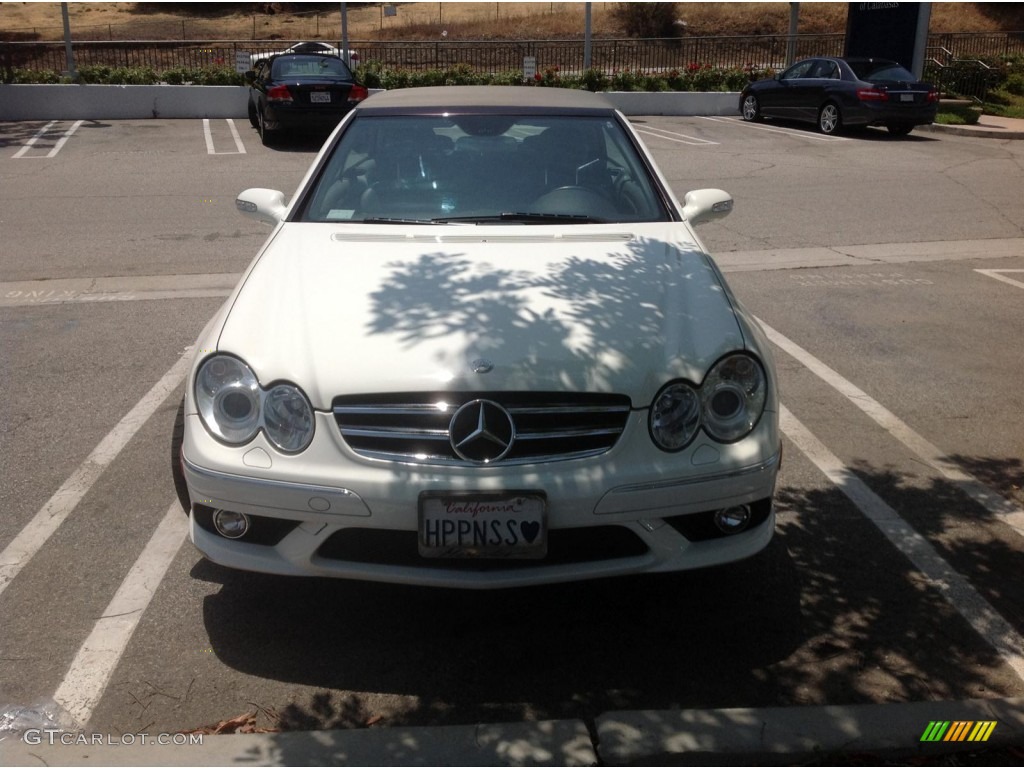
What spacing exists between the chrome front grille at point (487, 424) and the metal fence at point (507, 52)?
2491 centimetres

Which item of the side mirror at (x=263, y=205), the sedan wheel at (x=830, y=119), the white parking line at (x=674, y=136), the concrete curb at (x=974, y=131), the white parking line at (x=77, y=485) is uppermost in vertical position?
the side mirror at (x=263, y=205)

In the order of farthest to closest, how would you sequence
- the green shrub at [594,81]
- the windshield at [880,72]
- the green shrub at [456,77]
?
1. the green shrub at [594,81]
2. the green shrub at [456,77]
3. the windshield at [880,72]

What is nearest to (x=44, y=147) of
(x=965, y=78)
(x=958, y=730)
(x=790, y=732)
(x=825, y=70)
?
(x=825, y=70)

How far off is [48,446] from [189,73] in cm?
2069

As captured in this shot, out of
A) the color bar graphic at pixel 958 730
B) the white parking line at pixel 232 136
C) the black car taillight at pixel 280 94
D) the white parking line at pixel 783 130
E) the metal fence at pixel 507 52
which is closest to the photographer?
the color bar graphic at pixel 958 730

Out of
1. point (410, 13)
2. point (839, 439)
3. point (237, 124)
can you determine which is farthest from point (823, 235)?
point (410, 13)

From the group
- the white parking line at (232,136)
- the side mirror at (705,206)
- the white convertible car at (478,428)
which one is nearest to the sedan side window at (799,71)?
the white parking line at (232,136)

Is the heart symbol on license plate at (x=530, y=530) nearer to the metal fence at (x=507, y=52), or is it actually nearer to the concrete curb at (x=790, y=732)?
the concrete curb at (x=790, y=732)

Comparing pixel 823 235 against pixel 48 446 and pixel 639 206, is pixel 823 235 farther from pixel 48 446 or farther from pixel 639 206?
pixel 48 446

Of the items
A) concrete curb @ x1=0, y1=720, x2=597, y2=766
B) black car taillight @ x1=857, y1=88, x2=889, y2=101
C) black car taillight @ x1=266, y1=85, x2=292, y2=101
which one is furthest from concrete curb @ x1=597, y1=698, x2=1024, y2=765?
black car taillight @ x1=857, y1=88, x2=889, y2=101

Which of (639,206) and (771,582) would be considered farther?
(639,206)

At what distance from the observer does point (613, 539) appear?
339cm

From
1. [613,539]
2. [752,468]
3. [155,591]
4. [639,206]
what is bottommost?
[155,591]

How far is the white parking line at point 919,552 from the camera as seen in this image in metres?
3.61
